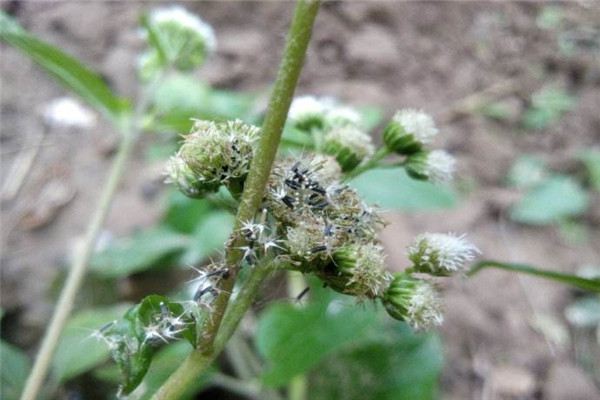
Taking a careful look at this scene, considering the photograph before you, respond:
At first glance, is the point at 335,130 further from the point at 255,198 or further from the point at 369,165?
the point at 255,198

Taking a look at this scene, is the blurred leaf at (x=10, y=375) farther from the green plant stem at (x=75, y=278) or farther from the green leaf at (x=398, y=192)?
the green leaf at (x=398, y=192)

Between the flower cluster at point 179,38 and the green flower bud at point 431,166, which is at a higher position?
the flower cluster at point 179,38

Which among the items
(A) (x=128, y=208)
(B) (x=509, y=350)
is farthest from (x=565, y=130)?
(A) (x=128, y=208)

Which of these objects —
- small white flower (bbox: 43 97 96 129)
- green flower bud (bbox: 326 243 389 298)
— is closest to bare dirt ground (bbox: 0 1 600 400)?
small white flower (bbox: 43 97 96 129)

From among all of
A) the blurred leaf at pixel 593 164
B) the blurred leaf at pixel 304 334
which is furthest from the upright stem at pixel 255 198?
the blurred leaf at pixel 593 164

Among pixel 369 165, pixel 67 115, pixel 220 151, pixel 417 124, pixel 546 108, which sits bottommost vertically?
pixel 220 151

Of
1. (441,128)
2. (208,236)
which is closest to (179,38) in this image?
A: (208,236)
